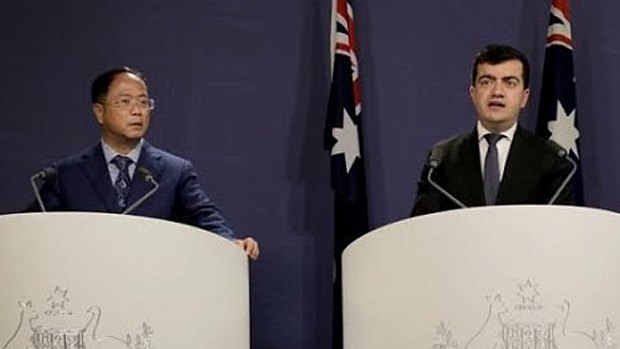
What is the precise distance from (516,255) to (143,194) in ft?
4.47

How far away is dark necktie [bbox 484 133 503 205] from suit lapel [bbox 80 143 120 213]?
1.09 metres

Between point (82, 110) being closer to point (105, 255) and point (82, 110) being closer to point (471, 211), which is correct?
point (105, 255)

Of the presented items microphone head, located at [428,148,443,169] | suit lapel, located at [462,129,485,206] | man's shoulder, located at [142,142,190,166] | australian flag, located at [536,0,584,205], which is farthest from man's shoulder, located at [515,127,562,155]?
australian flag, located at [536,0,584,205]

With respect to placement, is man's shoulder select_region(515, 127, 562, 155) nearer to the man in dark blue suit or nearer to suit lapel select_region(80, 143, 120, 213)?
the man in dark blue suit

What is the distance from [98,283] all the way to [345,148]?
209 centimetres

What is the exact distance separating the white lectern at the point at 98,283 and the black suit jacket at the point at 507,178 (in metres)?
0.72

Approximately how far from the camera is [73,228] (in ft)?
12.3

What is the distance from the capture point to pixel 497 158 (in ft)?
14.3

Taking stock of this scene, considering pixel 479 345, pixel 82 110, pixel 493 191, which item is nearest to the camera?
pixel 479 345

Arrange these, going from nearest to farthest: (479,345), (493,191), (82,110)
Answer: (479,345) < (493,191) < (82,110)

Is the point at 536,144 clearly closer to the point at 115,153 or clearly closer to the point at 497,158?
the point at 497,158

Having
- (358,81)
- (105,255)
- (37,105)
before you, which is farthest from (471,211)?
(37,105)

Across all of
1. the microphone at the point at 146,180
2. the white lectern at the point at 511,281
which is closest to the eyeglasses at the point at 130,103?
the microphone at the point at 146,180

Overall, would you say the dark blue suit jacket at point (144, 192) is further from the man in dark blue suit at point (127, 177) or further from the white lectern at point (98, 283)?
the white lectern at point (98, 283)
